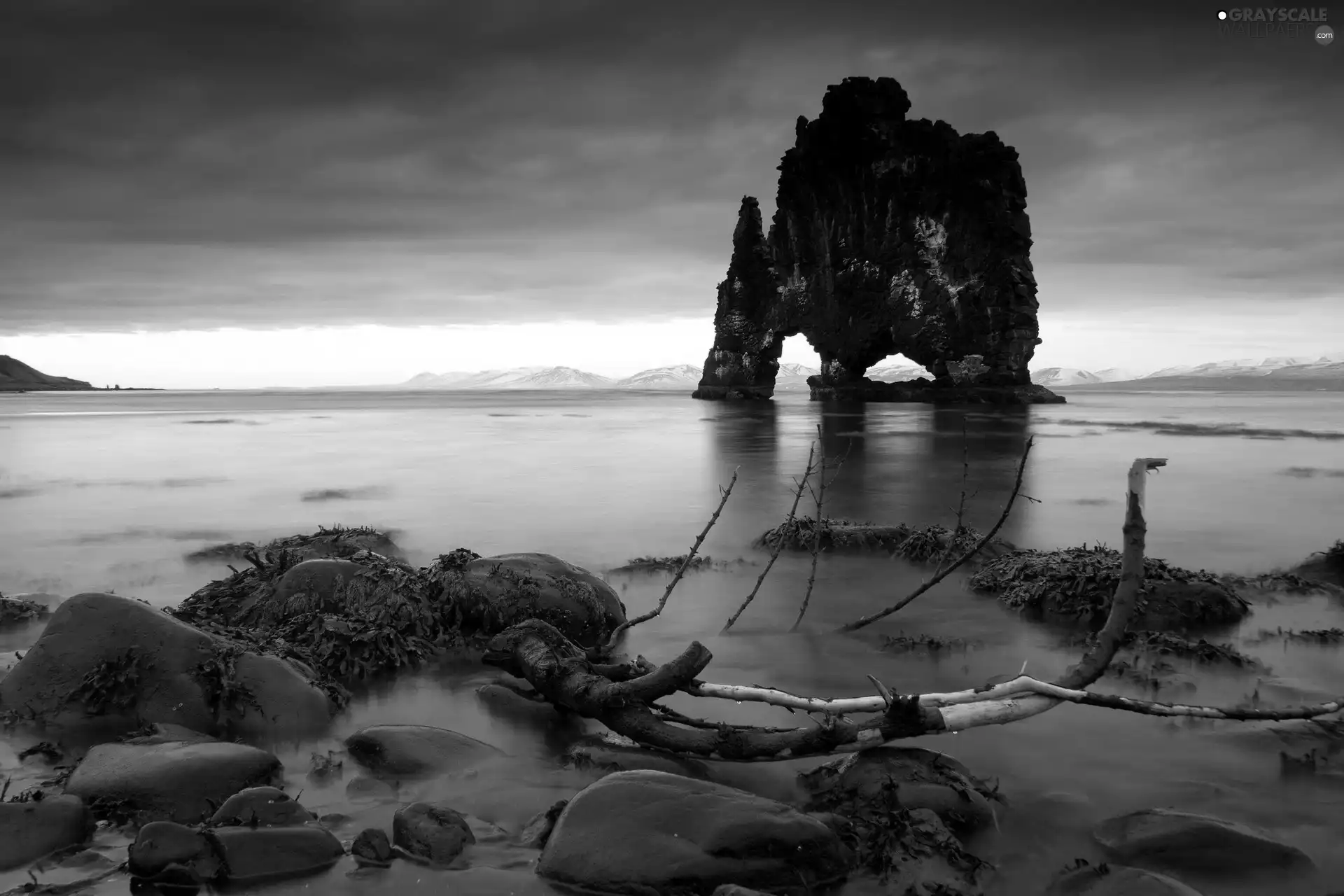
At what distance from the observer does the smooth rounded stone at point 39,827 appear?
3.21 meters

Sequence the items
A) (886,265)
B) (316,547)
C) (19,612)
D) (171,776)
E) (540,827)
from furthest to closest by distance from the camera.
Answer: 1. (886,265)
2. (316,547)
3. (19,612)
4. (171,776)
5. (540,827)

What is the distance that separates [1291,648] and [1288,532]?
6.96 metres

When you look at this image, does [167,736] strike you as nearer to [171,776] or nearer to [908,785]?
[171,776]

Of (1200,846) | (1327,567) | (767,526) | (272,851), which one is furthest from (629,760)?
(1327,567)

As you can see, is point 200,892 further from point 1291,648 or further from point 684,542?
point 684,542

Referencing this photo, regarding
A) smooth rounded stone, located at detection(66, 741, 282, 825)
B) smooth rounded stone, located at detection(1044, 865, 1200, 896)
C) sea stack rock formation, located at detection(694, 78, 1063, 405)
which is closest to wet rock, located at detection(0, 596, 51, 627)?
smooth rounded stone, located at detection(66, 741, 282, 825)

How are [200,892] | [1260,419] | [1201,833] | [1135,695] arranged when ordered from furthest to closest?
[1260,419] < [1135,695] < [1201,833] < [200,892]

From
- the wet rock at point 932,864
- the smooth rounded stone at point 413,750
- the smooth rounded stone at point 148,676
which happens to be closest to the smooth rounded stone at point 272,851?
the smooth rounded stone at point 413,750

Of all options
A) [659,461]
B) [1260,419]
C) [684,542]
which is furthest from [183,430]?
[1260,419]

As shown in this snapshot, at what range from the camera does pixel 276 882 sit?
315 cm

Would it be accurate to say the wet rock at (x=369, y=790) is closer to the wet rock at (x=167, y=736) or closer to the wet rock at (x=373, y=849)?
the wet rock at (x=373, y=849)

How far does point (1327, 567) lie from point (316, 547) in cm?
1082

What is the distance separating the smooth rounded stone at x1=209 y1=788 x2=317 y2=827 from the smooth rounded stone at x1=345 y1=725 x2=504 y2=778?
2.28ft

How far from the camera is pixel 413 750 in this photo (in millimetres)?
4309
